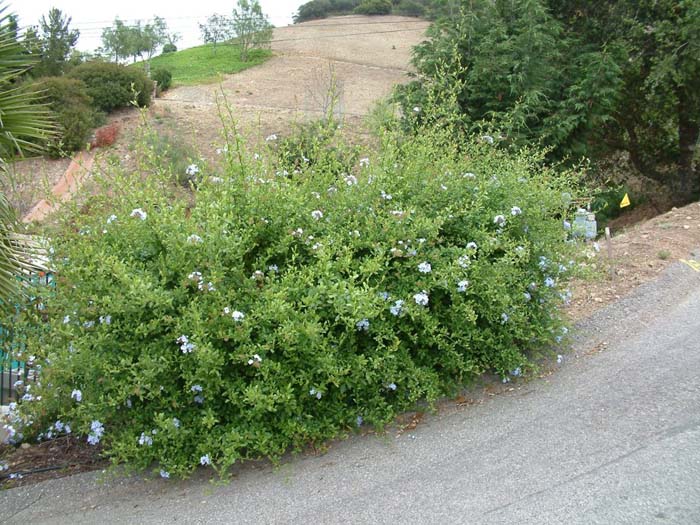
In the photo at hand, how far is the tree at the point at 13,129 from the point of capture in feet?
16.5

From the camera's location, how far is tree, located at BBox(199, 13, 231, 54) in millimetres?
43812

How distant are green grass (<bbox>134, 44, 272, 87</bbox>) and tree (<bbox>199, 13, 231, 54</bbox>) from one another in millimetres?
462

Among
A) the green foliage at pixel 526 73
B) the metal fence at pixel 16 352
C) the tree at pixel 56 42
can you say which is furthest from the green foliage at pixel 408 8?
the metal fence at pixel 16 352

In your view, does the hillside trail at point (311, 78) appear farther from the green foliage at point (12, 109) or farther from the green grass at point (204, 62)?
the green foliage at point (12, 109)

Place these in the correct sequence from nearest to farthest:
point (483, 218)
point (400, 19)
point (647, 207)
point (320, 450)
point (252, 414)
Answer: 1. point (252, 414)
2. point (320, 450)
3. point (483, 218)
4. point (647, 207)
5. point (400, 19)

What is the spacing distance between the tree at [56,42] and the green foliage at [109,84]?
189 centimetres

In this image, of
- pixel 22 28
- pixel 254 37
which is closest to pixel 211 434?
pixel 22 28

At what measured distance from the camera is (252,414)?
13.0 feet

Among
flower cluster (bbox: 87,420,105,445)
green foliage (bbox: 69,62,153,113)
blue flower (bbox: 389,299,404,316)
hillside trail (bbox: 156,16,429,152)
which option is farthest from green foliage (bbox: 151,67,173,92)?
blue flower (bbox: 389,299,404,316)

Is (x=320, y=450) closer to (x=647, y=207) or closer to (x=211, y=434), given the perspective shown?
(x=211, y=434)

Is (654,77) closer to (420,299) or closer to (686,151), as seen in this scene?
(686,151)

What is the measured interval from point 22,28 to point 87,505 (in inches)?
158

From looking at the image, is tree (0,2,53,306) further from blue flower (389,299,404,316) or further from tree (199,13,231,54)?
tree (199,13,231,54)

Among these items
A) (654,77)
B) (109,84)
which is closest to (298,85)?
(109,84)
